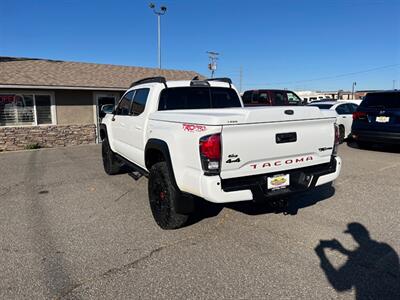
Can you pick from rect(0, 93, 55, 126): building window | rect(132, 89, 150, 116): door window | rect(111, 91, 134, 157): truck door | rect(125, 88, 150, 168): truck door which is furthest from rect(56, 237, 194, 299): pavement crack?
rect(0, 93, 55, 126): building window

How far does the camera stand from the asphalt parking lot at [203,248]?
2799mm

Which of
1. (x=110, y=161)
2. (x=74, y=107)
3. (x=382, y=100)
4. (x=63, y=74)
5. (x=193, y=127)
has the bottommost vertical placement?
(x=110, y=161)

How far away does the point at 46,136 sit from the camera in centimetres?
1310

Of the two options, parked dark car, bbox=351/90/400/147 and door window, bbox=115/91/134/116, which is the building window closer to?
door window, bbox=115/91/134/116

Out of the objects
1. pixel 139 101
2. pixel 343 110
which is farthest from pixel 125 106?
pixel 343 110

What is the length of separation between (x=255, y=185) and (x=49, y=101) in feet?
40.5

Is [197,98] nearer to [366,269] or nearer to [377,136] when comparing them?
[366,269]

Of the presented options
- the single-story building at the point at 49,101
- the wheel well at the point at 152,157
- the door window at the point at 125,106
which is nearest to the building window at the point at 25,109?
the single-story building at the point at 49,101

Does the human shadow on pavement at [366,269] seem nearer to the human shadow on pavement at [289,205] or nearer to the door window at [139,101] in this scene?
the human shadow on pavement at [289,205]

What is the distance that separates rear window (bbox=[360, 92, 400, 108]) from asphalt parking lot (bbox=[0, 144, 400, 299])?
4.09 metres

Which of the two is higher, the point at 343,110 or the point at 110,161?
the point at 343,110

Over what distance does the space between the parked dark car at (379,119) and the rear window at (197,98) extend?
588cm

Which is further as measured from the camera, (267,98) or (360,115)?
(267,98)

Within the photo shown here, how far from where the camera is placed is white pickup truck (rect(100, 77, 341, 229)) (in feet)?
10.2
